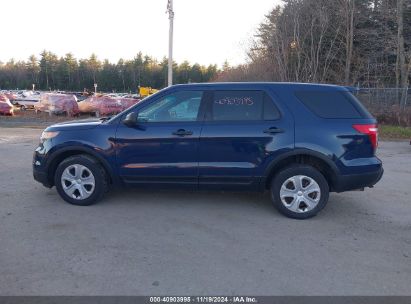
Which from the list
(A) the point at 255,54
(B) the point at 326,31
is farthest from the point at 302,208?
(A) the point at 255,54

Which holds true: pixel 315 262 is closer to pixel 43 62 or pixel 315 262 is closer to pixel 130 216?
pixel 130 216

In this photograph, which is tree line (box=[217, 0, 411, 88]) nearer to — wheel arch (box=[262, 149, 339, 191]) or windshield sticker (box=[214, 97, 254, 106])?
wheel arch (box=[262, 149, 339, 191])

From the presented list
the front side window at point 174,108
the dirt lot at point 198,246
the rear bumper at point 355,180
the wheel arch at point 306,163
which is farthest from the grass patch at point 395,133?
the front side window at point 174,108

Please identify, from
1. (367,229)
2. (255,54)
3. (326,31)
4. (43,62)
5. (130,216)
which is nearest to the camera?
(367,229)

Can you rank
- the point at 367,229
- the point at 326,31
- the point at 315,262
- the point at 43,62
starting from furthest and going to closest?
the point at 43,62 < the point at 326,31 < the point at 367,229 < the point at 315,262

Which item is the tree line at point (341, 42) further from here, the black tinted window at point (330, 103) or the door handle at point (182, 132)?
the door handle at point (182, 132)

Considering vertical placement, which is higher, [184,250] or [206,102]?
[206,102]

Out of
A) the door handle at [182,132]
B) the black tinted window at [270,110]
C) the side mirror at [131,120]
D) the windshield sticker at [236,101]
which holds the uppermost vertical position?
the windshield sticker at [236,101]

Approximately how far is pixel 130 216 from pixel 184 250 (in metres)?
1.28

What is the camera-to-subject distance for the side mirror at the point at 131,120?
5.09 meters

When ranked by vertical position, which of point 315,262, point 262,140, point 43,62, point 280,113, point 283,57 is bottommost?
point 315,262

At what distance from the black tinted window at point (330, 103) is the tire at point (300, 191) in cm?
76

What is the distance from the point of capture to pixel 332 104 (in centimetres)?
502

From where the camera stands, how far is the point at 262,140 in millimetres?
4941
